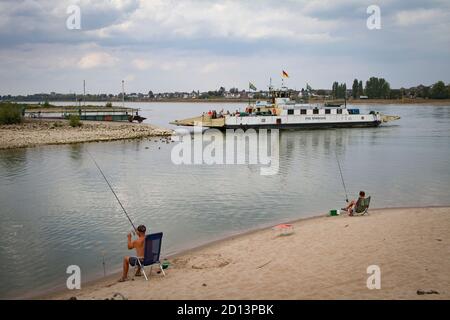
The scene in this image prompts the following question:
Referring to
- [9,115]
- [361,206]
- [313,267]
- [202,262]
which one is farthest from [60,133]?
[313,267]

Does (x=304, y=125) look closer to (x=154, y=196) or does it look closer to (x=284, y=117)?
(x=284, y=117)

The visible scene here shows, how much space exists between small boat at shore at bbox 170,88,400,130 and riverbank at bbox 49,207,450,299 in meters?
52.2

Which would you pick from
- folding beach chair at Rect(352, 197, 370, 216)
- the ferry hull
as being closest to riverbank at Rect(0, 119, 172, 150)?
the ferry hull

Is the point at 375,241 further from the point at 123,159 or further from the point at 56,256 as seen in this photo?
the point at 123,159

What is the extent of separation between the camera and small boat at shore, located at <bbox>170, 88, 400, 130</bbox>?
223 feet

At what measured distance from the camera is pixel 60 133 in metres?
57.2

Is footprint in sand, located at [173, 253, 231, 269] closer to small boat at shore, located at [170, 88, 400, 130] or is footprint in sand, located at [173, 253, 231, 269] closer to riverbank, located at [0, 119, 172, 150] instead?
riverbank, located at [0, 119, 172, 150]

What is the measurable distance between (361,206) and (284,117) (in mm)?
52241

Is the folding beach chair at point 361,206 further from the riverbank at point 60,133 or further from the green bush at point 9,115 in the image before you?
the green bush at point 9,115

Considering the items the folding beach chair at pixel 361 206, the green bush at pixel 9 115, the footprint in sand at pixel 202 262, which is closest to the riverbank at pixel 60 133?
the green bush at pixel 9 115

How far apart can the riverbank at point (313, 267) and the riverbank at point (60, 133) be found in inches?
1525

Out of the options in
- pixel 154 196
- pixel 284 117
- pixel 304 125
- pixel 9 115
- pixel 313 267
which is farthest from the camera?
pixel 304 125

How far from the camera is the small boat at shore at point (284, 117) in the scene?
67.9m
